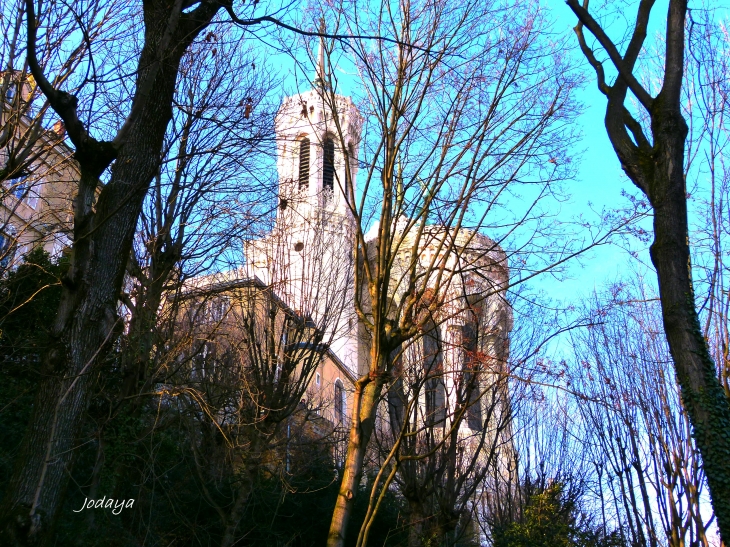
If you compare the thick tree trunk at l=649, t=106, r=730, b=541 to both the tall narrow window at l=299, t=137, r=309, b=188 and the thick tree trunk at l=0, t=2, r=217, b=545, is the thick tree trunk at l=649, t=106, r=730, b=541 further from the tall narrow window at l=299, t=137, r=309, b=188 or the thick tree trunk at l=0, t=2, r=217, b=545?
the thick tree trunk at l=0, t=2, r=217, b=545

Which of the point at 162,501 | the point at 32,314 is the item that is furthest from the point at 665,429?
the point at 32,314

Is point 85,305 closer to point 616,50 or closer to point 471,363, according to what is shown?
point 471,363

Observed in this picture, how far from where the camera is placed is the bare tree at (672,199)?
21.7 feet

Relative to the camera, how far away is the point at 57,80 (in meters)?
6.88

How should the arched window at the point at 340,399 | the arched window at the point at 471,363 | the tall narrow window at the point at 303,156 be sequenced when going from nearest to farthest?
the arched window at the point at 471,363 < the tall narrow window at the point at 303,156 < the arched window at the point at 340,399

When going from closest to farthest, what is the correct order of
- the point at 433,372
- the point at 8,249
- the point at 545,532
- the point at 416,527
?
the point at 8,249 < the point at 416,527 < the point at 545,532 < the point at 433,372

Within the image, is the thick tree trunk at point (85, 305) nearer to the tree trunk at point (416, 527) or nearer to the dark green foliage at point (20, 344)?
the dark green foliage at point (20, 344)

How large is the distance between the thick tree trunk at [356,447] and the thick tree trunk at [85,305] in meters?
2.37

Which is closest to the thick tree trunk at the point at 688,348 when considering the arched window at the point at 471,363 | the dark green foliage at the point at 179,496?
the arched window at the point at 471,363

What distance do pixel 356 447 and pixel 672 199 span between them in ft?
12.5

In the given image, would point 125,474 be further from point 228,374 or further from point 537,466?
point 537,466

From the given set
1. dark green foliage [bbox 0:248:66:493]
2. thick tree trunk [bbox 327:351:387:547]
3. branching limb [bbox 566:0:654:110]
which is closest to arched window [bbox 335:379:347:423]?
dark green foliage [bbox 0:248:66:493]

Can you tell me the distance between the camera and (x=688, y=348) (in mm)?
6605

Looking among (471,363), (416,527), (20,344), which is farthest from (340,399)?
(471,363)
